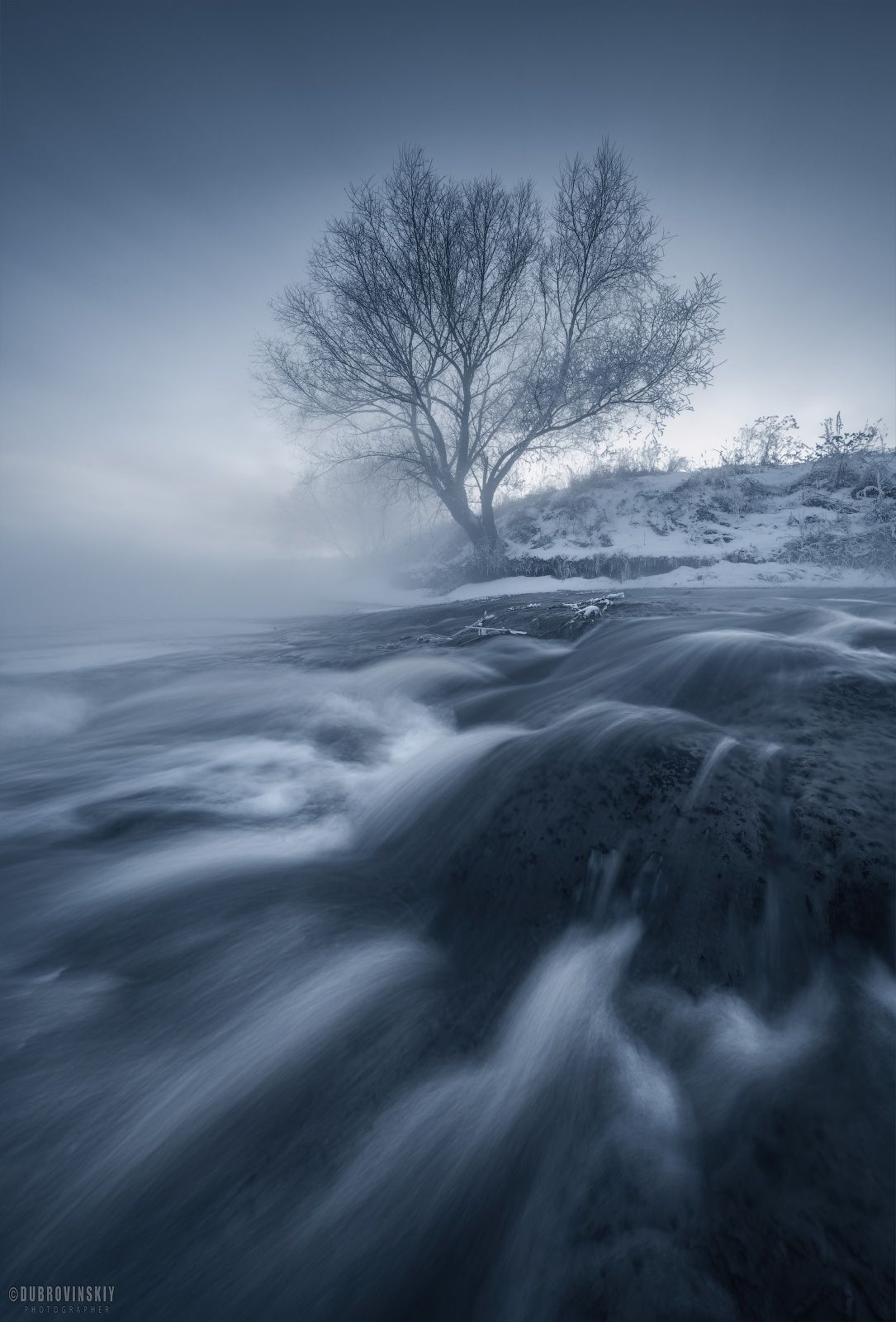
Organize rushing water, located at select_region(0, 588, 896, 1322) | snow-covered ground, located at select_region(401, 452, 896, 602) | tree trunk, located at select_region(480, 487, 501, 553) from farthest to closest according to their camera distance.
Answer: tree trunk, located at select_region(480, 487, 501, 553)
snow-covered ground, located at select_region(401, 452, 896, 602)
rushing water, located at select_region(0, 588, 896, 1322)

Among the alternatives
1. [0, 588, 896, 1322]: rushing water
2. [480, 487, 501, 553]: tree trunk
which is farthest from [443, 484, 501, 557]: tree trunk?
[0, 588, 896, 1322]: rushing water

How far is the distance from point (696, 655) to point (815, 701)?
3.05ft

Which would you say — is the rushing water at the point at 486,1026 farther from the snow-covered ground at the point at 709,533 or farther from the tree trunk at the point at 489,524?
the tree trunk at the point at 489,524

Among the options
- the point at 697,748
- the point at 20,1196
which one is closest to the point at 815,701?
the point at 697,748

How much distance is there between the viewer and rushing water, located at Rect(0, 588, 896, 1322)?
0.95m

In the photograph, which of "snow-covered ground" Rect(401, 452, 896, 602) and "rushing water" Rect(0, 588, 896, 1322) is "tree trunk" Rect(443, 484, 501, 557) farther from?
"rushing water" Rect(0, 588, 896, 1322)

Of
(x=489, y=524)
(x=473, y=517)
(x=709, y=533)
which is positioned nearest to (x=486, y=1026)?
(x=709, y=533)

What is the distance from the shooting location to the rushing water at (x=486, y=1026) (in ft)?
3.11

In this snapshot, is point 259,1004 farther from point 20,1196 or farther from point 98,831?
point 98,831

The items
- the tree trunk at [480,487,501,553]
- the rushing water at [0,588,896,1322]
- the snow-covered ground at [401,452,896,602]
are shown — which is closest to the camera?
the rushing water at [0,588,896,1322]

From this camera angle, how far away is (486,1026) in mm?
1414

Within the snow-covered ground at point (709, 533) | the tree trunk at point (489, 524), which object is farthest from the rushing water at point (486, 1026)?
the tree trunk at point (489, 524)

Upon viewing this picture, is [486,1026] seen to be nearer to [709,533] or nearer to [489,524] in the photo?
[709,533]

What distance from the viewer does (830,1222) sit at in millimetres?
887
